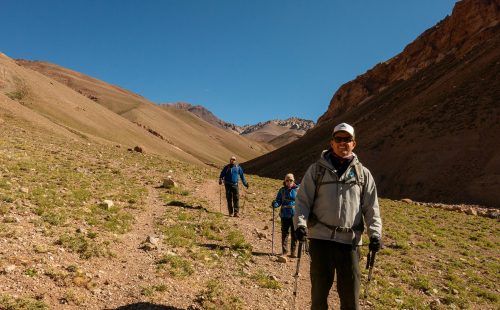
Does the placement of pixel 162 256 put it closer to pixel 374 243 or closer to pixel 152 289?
pixel 152 289

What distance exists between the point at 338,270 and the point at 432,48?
114 m

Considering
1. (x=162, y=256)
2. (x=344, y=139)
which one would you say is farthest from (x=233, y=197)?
(x=344, y=139)

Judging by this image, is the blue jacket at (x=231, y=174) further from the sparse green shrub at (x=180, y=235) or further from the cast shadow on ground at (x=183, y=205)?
the sparse green shrub at (x=180, y=235)

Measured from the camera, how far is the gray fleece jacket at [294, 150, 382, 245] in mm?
5961

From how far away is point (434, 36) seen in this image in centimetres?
10562

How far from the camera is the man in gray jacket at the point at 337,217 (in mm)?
5934

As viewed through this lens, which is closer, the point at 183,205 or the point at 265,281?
the point at 265,281

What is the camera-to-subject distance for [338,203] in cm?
597

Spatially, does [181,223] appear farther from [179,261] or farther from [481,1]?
[481,1]

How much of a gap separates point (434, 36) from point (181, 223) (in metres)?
111

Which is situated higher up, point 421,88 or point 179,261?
point 421,88

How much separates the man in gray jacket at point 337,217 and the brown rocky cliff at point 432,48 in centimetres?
9276

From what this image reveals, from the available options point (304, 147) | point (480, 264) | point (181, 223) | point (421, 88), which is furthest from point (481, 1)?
point (181, 223)

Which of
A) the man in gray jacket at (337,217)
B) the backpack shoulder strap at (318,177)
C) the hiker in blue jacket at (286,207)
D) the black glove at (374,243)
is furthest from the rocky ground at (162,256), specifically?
the backpack shoulder strap at (318,177)
